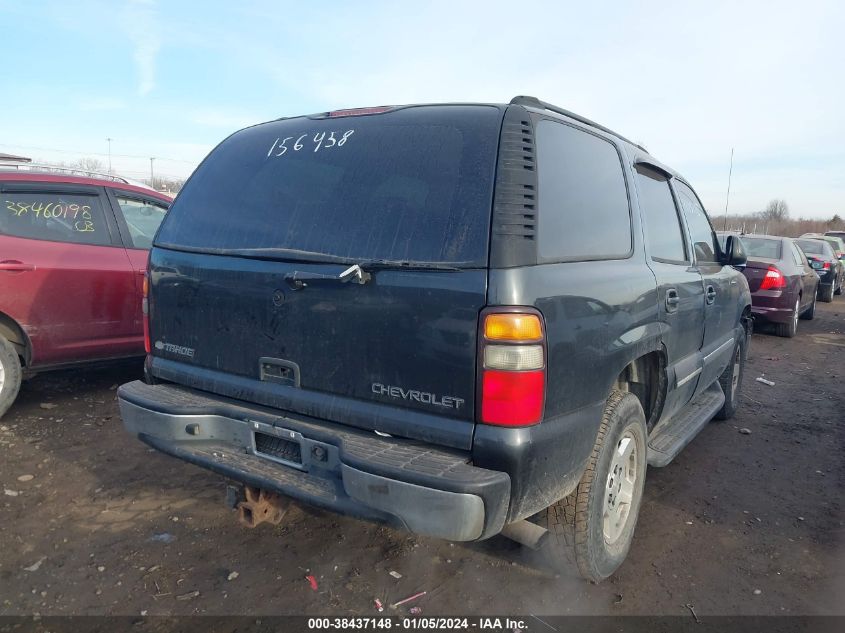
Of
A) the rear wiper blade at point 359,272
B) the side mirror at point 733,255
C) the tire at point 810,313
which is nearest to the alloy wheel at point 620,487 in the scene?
the rear wiper blade at point 359,272

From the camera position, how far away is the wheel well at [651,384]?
3.10 m

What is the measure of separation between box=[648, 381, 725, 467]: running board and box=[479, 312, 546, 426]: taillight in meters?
1.42

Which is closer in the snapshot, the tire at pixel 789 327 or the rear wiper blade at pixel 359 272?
the rear wiper blade at pixel 359 272

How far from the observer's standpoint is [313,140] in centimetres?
274

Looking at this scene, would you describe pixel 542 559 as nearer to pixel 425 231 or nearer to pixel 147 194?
pixel 425 231

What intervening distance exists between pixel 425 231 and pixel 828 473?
3.58m

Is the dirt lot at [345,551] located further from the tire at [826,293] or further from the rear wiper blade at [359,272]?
the tire at [826,293]

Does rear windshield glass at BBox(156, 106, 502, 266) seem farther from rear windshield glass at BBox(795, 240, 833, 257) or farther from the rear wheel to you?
rear windshield glass at BBox(795, 240, 833, 257)

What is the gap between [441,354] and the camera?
2.13 m

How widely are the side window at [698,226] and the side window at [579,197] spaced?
1143 mm

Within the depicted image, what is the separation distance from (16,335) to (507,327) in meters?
4.02

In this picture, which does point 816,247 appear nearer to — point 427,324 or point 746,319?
point 746,319

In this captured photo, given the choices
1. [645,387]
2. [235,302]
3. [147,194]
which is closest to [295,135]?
[235,302]

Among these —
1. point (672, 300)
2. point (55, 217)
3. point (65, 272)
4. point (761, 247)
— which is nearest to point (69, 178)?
point (55, 217)
